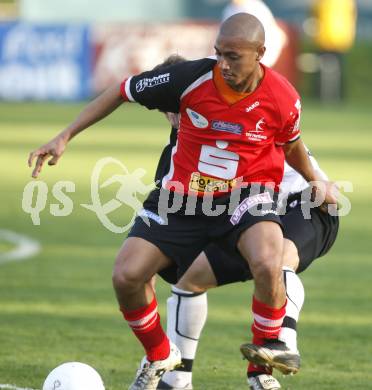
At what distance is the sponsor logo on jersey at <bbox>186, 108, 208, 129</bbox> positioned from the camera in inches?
246

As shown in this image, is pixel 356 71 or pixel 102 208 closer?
pixel 102 208

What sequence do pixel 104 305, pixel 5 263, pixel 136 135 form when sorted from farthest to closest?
1. pixel 136 135
2. pixel 5 263
3. pixel 104 305

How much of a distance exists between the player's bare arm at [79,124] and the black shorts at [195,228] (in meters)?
0.57

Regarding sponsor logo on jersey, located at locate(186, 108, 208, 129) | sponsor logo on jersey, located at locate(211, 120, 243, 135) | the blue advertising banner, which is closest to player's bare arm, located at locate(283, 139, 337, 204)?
sponsor logo on jersey, located at locate(211, 120, 243, 135)

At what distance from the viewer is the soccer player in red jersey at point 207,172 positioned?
241 inches

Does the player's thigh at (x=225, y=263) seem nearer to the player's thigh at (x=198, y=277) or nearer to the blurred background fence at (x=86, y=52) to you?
the player's thigh at (x=198, y=277)

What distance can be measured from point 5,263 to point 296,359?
4.79 metres

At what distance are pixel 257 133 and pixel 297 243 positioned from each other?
28.2 inches

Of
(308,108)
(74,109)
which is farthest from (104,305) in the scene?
(308,108)

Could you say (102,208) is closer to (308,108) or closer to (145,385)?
(145,385)

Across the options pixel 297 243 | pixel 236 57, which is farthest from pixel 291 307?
pixel 236 57

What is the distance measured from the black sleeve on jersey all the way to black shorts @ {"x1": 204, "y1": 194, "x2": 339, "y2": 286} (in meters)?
0.77

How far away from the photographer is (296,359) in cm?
605

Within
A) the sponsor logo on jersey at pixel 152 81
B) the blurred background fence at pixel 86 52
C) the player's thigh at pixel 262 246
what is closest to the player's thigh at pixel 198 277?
the player's thigh at pixel 262 246
